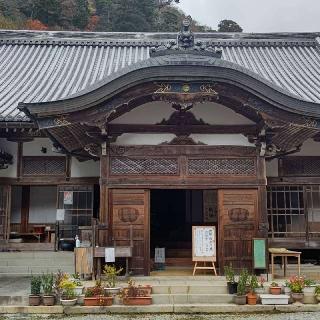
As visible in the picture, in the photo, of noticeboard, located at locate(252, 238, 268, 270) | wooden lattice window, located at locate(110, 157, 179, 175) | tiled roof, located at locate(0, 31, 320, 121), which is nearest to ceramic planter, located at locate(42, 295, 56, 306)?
wooden lattice window, located at locate(110, 157, 179, 175)

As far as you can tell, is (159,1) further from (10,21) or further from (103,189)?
(103,189)

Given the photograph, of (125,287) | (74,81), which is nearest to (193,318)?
(125,287)

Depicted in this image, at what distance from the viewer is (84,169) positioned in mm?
12859

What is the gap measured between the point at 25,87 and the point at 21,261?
20.9ft

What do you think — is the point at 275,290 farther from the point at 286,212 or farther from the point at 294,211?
the point at 294,211

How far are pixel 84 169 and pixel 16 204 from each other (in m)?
2.43

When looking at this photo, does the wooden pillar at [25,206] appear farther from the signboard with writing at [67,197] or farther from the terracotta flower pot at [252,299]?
the terracotta flower pot at [252,299]

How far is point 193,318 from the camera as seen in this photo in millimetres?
7914

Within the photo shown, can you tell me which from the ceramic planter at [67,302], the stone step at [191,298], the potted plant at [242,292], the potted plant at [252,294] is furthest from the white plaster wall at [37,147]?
the potted plant at [252,294]

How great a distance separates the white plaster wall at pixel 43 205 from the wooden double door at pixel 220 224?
11.7ft

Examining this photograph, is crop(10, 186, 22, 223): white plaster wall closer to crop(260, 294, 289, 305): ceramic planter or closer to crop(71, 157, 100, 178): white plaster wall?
crop(71, 157, 100, 178): white plaster wall

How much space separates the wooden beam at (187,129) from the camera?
10.7 metres

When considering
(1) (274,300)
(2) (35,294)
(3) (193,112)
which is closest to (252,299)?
(1) (274,300)

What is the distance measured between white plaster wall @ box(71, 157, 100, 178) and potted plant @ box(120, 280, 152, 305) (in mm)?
4824
